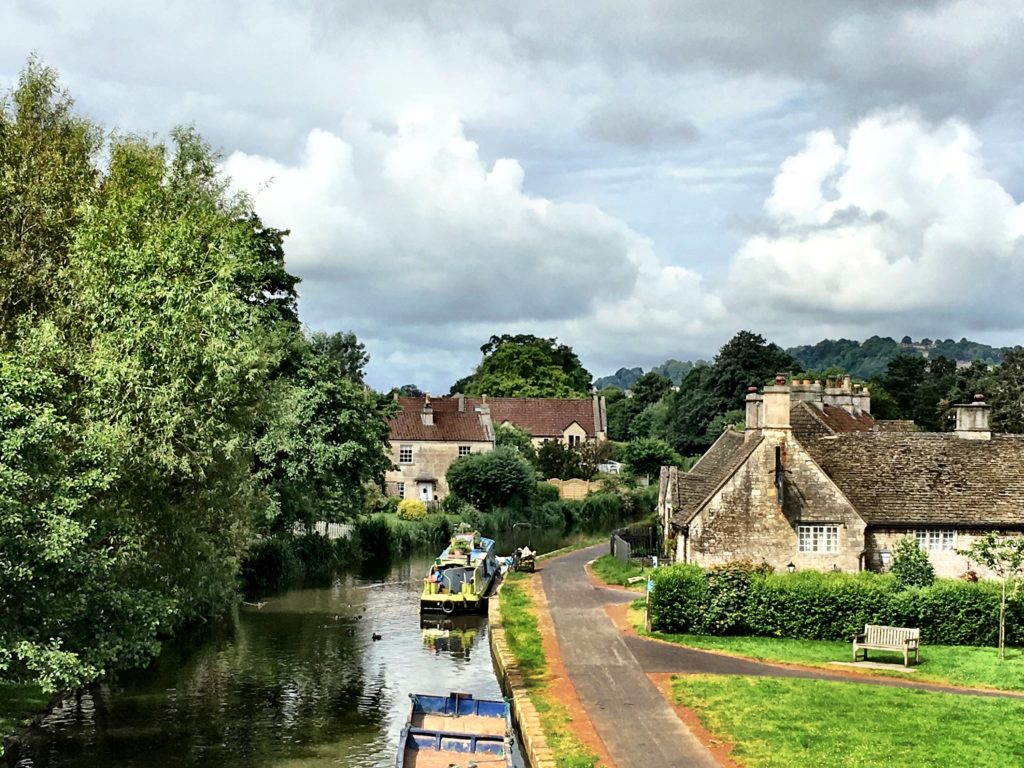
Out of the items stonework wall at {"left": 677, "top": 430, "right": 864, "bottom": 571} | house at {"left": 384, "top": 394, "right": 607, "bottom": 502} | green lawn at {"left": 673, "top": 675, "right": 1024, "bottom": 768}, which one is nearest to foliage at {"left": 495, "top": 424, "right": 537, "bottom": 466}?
house at {"left": 384, "top": 394, "right": 607, "bottom": 502}

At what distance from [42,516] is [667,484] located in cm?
3032

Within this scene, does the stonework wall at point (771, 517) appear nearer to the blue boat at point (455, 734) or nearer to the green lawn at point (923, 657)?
the green lawn at point (923, 657)

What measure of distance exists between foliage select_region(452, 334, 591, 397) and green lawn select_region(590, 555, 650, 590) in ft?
248

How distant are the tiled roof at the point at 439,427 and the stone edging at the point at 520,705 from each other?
43.4m

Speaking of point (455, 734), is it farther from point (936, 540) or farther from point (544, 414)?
point (544, 414)

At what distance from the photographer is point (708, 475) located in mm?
41594

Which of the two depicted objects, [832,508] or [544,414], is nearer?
[832,508]

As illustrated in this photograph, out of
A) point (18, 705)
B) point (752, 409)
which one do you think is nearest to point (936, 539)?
point (752, 409)

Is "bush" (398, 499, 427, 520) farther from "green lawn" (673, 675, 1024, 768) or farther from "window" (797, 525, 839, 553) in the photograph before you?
"green lawn" (673, 675, 1024, 768)

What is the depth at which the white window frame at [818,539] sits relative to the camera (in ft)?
114

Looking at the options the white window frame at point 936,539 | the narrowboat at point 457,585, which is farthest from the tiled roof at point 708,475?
the narrowboat at point 457,585

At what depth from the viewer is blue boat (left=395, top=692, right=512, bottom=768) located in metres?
20.2

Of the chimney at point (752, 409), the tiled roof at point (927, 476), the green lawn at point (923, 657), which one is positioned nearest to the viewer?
the green lawn at point (923, 657)

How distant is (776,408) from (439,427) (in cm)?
4485
